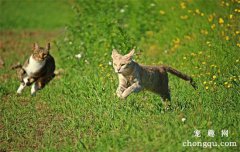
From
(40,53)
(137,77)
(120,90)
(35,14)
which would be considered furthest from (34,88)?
(35,14)

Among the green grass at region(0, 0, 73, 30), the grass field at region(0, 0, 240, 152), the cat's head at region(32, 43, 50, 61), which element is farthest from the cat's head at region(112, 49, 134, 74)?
the green grass at region(0, 0, 73, 30)

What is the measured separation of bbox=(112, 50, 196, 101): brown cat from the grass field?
7.8 inches

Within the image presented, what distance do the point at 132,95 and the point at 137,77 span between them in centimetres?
85

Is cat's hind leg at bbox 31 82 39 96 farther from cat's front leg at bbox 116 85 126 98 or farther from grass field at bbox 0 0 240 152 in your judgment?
cat's front leg at bbox 116 85 126 98

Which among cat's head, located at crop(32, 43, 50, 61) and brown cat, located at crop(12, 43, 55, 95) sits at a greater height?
cat's head, located at crop(32, 43, 50, 61)

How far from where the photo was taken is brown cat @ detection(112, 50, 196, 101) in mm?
8938

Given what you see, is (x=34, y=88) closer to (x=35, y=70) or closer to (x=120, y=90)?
(x=35, y=70)

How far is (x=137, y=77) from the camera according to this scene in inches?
355

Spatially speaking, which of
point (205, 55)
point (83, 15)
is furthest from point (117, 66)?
point (83, 15)

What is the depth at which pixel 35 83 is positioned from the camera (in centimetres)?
1145

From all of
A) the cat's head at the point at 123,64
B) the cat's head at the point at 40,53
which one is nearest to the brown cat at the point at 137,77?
the cat's head at the point at 123,64

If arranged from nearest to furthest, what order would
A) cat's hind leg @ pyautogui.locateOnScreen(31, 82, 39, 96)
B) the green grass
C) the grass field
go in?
the grass field, cat's hind leg @ pyautogui.locateOnScreen(31, 82, 39, 96), the green grass

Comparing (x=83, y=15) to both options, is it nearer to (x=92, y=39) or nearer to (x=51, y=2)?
(x=92, y=39)

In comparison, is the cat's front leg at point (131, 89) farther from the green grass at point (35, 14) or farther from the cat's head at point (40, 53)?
the green grass at point (35, 14)
